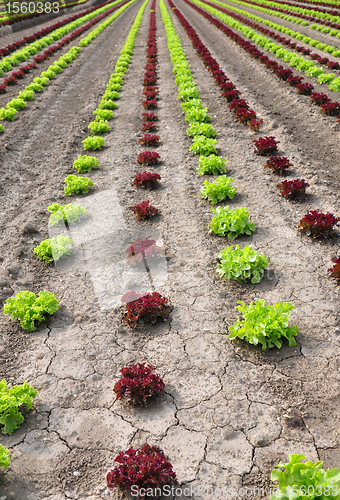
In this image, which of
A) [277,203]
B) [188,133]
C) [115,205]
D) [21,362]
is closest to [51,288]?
[21,362]

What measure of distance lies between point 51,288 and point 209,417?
3.66 m

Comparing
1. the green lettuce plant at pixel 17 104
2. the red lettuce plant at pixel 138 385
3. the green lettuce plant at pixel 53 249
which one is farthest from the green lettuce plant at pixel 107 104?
the red lettuce plant at pixel 138 385

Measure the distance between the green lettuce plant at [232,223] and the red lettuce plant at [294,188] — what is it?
5.06 feet

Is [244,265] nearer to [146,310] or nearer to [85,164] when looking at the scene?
[146,310]

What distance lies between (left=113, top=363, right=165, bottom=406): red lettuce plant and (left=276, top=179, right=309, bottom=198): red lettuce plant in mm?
5446

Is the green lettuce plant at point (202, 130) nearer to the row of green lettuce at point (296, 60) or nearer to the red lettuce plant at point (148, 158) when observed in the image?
the red lettuce plant at point (148, 158)

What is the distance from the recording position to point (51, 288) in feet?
20.8

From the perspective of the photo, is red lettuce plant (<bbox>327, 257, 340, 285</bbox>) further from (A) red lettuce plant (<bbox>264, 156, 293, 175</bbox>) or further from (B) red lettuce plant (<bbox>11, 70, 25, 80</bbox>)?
(B) red lettuce plant (<bbox>11, 70, 25, 80</bbox>)

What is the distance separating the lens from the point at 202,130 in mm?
11117

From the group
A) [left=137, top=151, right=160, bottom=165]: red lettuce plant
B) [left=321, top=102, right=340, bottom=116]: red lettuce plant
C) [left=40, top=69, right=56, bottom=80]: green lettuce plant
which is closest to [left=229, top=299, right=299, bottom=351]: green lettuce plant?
[left=137, top=151, right=160, bottom=165]: red lettuce plant

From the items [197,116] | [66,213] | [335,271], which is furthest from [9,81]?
[335,271]

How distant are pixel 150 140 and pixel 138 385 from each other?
8.59 metres

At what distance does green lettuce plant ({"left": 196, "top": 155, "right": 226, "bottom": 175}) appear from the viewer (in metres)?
9.10

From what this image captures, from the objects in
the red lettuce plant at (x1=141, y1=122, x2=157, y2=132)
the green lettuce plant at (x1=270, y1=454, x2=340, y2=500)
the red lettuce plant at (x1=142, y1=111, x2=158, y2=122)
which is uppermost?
the red lettuce plant at (x1=142, y1=111, x2=158, y2=122)
